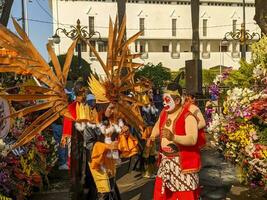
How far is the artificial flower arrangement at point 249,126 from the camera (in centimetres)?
691

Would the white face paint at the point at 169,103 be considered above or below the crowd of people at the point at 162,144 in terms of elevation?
above

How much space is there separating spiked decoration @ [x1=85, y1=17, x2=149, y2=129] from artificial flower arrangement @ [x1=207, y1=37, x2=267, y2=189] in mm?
1835

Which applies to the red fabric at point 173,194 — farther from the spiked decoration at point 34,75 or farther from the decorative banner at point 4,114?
the decorative banner at point 4,114

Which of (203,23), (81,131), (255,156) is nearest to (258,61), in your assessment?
(255,156)

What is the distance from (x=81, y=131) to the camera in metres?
6.51

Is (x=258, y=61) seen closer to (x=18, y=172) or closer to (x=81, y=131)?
(x=81, y=131)

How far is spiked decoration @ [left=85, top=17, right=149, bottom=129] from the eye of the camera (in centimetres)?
596

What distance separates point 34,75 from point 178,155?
6.51 ft

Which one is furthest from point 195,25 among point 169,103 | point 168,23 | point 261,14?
point 168,23

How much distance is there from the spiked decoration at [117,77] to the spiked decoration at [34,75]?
1.98 ft

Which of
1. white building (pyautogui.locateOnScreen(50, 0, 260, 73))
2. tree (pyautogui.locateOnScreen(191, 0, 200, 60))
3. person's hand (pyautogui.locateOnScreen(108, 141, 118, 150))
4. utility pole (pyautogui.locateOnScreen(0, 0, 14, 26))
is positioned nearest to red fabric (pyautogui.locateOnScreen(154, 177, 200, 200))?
person's hand (pyautogui.locateOnScreen(108, 141, 118, 150))

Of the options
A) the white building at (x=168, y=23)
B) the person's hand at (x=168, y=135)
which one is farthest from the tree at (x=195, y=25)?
the white building at (x=168, y=23)

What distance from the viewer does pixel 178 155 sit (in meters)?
5.93

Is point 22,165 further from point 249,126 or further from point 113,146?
point 249,126
